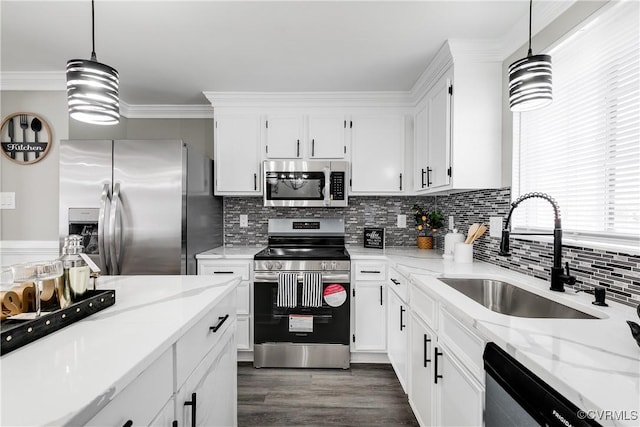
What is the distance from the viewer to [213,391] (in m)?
1.31

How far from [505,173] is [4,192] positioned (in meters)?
3.97

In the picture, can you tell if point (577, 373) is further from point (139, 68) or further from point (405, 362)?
point (139, 68)

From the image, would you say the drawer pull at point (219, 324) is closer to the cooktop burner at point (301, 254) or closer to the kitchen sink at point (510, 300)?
the kitchen sink at point (510, 300)

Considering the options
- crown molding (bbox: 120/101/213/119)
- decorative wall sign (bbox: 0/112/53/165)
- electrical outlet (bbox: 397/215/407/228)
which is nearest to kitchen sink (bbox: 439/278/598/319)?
electrical outlet (bbox: 397/215/407/228)

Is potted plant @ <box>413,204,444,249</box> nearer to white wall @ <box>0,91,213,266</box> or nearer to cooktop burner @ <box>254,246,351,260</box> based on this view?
cooktop burner @ <box>254,246,351,260</box>

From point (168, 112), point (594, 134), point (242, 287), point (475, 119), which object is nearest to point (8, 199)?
point (168, 112)

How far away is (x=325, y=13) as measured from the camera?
1874 millimetres

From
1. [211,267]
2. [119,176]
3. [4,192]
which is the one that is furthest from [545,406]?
[4,192]

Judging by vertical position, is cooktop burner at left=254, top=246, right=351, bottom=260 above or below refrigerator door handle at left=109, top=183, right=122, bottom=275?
below

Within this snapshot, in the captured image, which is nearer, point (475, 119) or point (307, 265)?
point (475, 119)

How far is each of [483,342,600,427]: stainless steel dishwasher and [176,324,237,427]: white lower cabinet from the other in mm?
935

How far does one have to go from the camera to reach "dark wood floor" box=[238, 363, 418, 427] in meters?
2.09

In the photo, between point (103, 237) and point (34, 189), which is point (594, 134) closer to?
point (103, 237)

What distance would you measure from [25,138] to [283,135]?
2.19 metres
